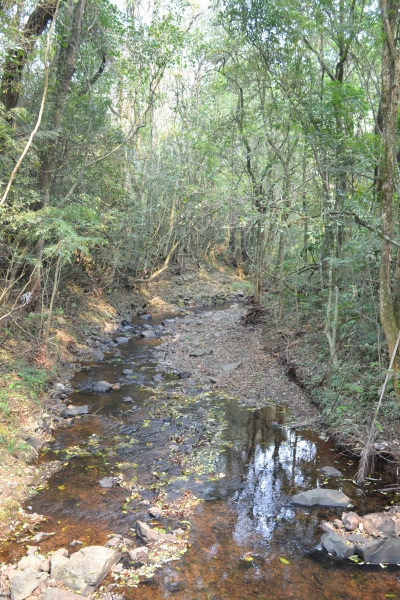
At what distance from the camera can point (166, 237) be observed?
23.7 meters

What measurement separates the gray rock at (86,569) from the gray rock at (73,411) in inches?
178

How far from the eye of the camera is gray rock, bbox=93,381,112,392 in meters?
10.9

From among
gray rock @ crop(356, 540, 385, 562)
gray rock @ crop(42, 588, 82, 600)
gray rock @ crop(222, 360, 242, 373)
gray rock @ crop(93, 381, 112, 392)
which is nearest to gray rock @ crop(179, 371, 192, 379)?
gray rock @ crop(222, 360, 242, 373)

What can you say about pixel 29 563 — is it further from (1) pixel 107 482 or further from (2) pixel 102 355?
(2) pixel 102 355

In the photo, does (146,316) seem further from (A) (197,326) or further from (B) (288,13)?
(B) (288,13)

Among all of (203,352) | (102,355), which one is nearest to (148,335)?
(102,355)

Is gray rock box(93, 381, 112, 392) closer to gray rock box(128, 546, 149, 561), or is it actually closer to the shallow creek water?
the shallow creek water

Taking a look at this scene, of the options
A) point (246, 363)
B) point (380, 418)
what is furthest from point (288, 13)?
point (380, 418)

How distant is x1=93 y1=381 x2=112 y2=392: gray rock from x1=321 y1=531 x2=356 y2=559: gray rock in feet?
22.2

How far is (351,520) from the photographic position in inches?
223

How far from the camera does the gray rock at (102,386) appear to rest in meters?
10.9

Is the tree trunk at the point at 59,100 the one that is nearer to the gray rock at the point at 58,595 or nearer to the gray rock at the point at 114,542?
the gray rock at the point at 114,542

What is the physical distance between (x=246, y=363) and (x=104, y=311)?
25.4ft

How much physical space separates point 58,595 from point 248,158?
46.5ft
